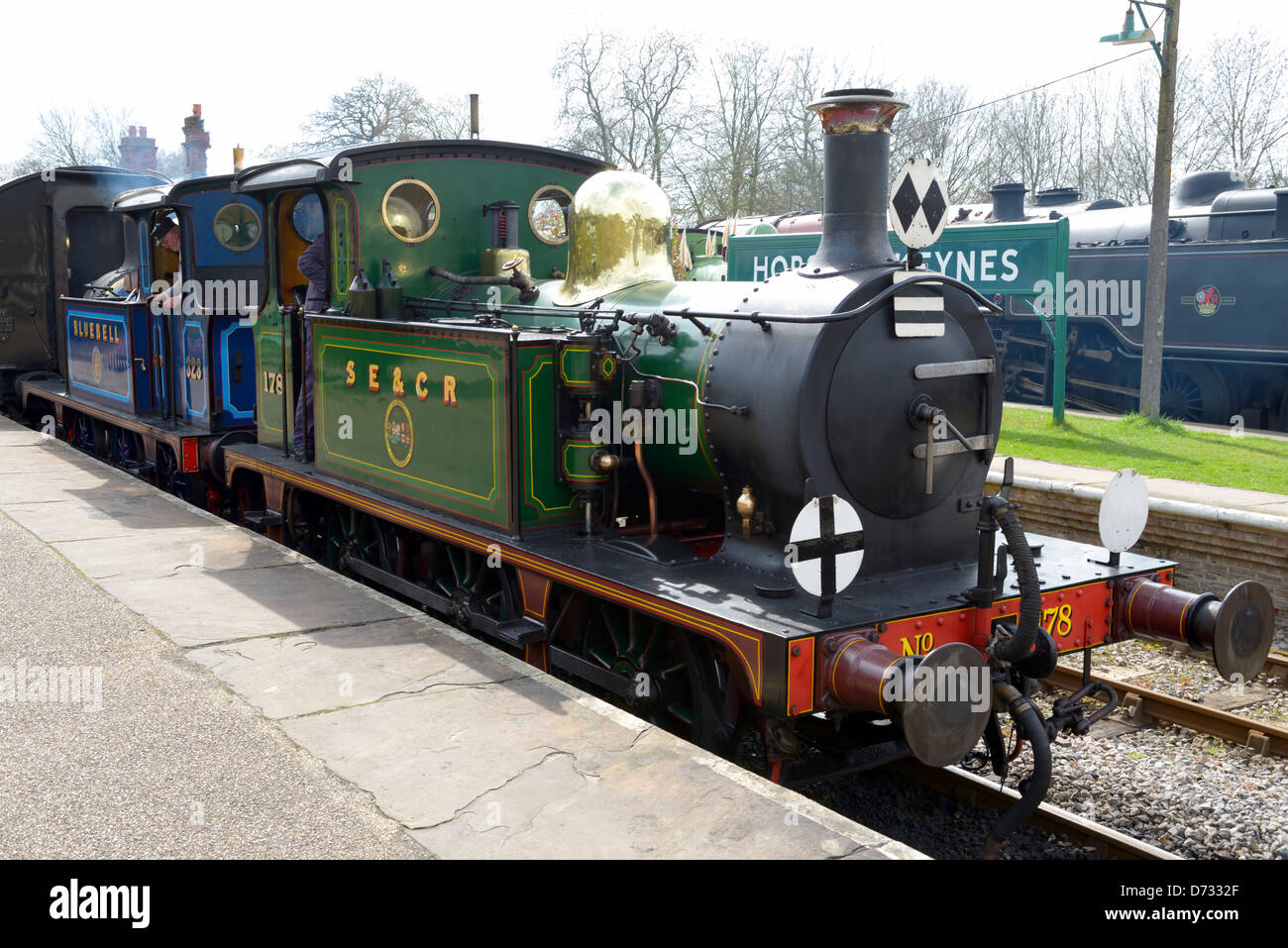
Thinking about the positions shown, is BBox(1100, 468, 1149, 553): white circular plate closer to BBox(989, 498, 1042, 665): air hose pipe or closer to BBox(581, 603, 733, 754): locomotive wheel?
BBox(989, 498, 1042, 665): air hose pipe

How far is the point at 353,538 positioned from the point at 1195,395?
11.4 metres

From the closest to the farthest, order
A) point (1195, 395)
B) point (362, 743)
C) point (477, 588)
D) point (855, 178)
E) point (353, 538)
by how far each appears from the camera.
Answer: point (362, 743) → point (855, 178) → point (477, 588) → point (353, 538) → point (1195, 395)

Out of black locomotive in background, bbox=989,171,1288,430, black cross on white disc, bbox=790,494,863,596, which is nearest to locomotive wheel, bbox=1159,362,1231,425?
black locomotive in background, bbox=989,171,1288,430

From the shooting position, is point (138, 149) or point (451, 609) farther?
point (138, 149)

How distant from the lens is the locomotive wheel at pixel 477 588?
5.24 metres

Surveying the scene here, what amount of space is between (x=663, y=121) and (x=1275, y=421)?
2065 centimetres

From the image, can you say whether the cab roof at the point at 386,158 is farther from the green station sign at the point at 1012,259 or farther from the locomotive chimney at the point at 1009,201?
the locomotive chimney at the point at 1009,201

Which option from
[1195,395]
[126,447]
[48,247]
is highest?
[48,247]

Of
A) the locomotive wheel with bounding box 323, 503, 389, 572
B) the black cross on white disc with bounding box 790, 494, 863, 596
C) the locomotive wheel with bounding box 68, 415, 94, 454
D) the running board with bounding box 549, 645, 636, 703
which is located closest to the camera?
the black cross on white disc with bounding box 790, 494, 863, 596

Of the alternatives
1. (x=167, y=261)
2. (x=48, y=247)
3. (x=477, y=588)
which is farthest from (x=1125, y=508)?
(x=48, y=247)

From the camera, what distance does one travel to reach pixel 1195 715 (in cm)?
541

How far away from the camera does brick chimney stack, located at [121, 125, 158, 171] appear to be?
30.7 m

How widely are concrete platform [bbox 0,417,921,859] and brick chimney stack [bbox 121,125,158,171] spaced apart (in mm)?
28118

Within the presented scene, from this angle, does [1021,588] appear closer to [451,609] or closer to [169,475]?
[451,609]
